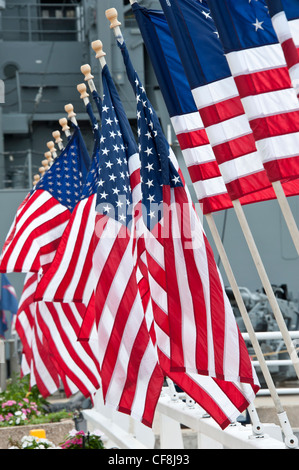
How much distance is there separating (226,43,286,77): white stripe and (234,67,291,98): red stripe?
0.08ft

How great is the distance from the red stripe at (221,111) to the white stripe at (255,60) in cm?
50

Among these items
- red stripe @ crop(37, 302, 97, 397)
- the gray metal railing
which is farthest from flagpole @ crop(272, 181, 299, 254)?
the gray metal railing

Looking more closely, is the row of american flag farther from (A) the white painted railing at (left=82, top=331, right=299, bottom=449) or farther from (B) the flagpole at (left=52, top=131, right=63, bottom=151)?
(B) the flagpole at (left=52, top=131, right=63, bottom=151)

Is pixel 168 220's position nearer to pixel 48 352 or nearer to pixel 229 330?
pixel 229 330

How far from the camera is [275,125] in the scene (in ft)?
15.5

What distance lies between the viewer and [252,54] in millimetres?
4816

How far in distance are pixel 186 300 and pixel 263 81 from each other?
1717 millimetres

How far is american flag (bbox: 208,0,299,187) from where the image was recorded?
4695 mm

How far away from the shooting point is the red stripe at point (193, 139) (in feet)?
19.7

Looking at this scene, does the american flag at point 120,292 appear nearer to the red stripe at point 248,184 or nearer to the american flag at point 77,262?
the american flag at point 77,262

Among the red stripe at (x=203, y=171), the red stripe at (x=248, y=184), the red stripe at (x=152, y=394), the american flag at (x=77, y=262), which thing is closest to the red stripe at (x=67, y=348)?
the american flag at (x=77, y=262)

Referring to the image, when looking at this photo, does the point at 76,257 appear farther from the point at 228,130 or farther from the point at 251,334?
the point at 228,130

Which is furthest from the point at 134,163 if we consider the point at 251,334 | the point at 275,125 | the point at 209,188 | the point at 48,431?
the point at 48,431

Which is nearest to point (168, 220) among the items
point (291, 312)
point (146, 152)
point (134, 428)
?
point (146, 152)
